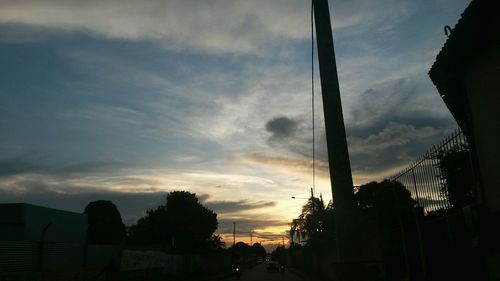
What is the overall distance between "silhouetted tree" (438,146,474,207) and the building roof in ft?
3.85

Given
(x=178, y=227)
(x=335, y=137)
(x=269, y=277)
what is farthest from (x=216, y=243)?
(x=335, y=137)

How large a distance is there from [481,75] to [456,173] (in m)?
5.45

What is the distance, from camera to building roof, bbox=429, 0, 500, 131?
6711 mm

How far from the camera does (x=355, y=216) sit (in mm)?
20922

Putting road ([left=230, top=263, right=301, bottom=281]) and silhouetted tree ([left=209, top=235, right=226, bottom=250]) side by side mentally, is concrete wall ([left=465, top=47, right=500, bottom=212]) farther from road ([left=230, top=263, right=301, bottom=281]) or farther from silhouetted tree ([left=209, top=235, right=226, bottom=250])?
silhouetted tree ([left=209, top=235, right=226, bottom=250])

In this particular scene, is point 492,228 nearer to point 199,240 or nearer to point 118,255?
point 118,255

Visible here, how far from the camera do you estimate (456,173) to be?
12.2 m

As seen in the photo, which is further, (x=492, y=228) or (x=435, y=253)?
(x=435, y=253)

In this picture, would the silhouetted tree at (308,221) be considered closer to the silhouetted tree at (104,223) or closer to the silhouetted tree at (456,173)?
the silhouetted tree at (104,223)

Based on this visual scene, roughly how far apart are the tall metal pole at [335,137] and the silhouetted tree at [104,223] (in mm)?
40252

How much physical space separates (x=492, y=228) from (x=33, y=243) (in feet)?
50.5

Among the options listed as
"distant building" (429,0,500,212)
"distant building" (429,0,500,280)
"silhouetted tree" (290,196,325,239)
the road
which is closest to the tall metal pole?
"distant building" (429,0,500,212)

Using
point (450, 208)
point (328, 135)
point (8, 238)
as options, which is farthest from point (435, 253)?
point (8, 238)

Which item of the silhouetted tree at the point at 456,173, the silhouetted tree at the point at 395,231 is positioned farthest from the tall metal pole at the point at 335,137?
the silhouetted tree at the point at 456,173
